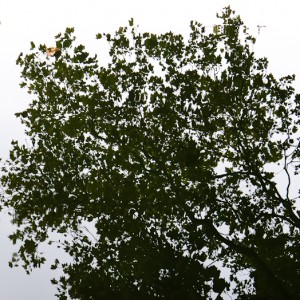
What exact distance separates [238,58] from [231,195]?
471 cm

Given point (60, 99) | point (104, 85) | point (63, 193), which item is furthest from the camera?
point (60, 99)

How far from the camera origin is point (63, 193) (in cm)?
932

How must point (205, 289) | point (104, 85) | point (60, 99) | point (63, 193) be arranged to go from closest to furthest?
point (205, 289) → point (63, 193) → point (104, 85) → point (60, 99)

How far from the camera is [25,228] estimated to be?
1048 cm

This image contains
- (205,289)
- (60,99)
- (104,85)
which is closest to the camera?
(205,289)

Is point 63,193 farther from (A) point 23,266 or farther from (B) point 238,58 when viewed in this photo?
(B) point 238,58

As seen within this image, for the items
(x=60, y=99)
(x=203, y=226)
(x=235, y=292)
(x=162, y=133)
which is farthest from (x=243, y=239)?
(x=60, y=99)

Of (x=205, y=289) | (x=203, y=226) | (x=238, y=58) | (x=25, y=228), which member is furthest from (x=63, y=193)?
(x=238, y=58)

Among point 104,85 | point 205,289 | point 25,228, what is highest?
point 104,85

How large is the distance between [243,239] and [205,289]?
512 centimetres

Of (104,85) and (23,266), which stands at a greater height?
(104,85)

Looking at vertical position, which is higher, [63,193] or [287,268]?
[63,193]

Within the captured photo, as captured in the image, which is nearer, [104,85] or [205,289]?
[205,289]

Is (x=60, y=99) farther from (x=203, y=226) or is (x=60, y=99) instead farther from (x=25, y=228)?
(x=203, y=226)
